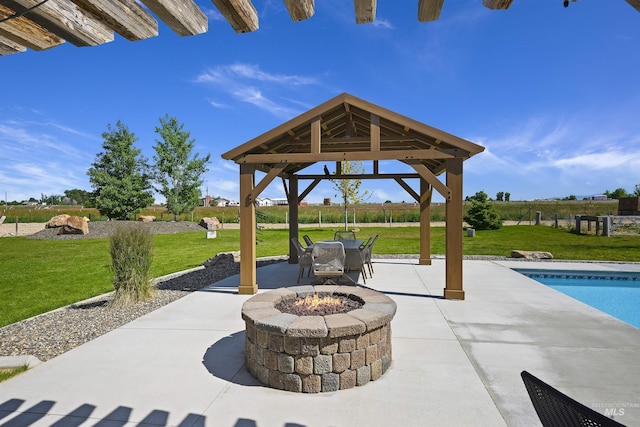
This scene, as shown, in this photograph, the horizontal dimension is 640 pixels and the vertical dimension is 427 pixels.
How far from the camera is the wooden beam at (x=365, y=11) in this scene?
3.69 ft

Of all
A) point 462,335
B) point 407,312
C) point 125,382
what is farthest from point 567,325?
point 125,382

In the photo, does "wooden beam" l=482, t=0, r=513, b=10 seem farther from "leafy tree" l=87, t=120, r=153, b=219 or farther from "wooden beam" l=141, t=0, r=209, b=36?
"leafy tree" l=87, t=120, r=153, b=219

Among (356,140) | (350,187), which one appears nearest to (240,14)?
(356,140)

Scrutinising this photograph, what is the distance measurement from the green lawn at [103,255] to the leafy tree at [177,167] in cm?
1219

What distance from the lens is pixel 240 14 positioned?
113cm

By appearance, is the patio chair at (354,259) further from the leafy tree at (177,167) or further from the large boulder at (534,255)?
the leafy tree at (177,167)

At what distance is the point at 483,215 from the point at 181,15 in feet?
75.9

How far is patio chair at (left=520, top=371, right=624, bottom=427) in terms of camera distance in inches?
55.3

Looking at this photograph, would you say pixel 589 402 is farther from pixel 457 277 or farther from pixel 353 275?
pixel 353 275

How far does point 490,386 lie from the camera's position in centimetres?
335

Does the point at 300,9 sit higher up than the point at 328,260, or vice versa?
the point at 300,9

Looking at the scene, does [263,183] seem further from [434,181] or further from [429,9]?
[429,9]

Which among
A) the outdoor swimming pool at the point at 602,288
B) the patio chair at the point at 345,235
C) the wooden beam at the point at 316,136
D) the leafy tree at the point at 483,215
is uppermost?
the wooden beam at the point at 316,136

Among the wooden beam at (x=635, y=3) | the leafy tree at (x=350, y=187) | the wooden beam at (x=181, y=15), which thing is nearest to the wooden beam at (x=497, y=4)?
the wooden beam at (x=635, y=3)
